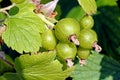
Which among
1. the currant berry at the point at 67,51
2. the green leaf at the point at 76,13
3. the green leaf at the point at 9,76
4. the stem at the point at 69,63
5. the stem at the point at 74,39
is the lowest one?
the green leaf at the point at 76,13

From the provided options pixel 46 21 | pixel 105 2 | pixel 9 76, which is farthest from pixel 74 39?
pixel 105 2

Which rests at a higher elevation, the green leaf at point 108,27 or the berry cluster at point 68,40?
the berry cluster at point 68,40

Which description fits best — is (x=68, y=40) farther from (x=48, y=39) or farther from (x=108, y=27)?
(x=108, y=27)

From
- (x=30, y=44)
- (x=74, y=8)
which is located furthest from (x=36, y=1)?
(x=74, y=8)

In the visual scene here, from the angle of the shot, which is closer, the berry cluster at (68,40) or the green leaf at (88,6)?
the berry cluster at (68,40)

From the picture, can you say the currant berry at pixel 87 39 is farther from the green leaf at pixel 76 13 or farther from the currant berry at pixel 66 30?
the green leaf at pixel 76 13

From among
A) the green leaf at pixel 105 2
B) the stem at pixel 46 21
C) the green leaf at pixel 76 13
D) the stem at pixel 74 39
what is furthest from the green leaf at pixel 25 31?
the green leaf at pixel 105 2

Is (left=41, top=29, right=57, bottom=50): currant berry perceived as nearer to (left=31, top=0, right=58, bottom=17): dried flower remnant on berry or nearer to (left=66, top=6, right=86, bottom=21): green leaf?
(left=31, top=0, right=58, bottom=17): dried flower remnant on berry
